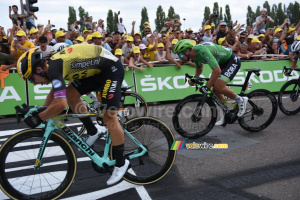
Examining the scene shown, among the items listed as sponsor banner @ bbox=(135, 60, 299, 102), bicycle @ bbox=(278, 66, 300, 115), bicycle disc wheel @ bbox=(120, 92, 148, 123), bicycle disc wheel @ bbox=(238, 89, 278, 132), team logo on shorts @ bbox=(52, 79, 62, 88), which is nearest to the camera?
team logo on shorts @ bbox=(52, 79, 62, 88)

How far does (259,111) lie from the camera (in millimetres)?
5926

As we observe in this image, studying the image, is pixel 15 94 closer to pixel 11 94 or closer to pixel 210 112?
pixel 11 94

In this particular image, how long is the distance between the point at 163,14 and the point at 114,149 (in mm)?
102693

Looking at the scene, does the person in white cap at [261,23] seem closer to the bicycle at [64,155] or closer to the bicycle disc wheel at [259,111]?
the bicycle disc wheel at [259,111]

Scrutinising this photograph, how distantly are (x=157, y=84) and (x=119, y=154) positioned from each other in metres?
5.80

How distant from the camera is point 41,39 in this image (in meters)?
8.09

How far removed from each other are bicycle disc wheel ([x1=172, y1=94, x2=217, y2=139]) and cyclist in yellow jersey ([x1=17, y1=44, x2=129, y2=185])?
2003mm

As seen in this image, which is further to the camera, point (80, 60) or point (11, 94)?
point (11, 94)

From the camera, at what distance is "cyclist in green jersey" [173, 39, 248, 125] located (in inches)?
205

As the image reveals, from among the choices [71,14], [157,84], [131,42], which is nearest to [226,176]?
[157,84]

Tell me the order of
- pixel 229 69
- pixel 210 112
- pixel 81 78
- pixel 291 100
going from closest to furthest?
pixel 81 78
pixel 210 112
pixel 229 69
pixel 291 100

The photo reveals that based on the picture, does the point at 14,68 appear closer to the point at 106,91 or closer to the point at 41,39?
the point at 41,39

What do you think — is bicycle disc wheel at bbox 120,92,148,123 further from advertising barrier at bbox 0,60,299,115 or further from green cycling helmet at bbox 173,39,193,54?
advertising barrier at bbox 0,60,299,115

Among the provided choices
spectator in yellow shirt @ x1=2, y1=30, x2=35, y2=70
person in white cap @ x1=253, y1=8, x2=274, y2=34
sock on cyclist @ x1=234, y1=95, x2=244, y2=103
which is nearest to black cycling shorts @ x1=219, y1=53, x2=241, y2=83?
sock on cyclist @ x1=234, y1=95, x2=244, y2=103
